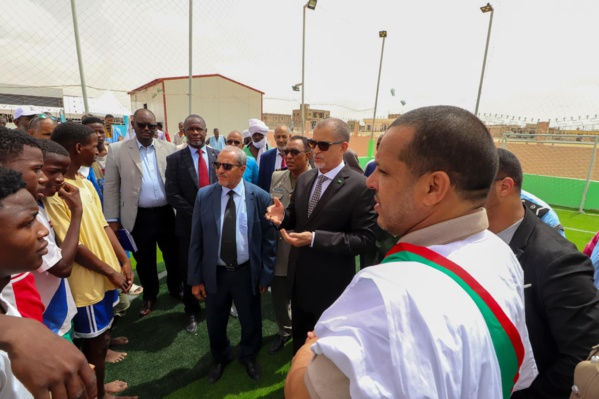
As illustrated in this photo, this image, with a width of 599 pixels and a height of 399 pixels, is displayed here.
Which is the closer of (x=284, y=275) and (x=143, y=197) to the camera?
(x=284, y=275)

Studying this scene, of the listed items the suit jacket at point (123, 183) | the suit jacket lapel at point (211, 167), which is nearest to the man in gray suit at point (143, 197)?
the suit jacket at point (123, 183)

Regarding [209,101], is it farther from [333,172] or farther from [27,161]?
[27,161]

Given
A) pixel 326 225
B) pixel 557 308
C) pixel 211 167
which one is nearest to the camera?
pixel 557 308

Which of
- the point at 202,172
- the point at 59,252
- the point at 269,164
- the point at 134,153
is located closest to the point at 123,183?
the point at 134,153

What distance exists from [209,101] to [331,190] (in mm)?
27921

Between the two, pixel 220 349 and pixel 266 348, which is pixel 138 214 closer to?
pixel 220 349

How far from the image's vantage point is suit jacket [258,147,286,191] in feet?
16.1

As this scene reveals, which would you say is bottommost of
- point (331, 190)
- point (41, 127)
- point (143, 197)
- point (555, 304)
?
point (143, 197)

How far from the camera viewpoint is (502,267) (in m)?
0.94

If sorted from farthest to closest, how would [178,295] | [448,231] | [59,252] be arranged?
[178,295]
[59,252]
[448,231]

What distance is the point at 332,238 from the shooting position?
252 centimetres

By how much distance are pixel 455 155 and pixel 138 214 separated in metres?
3.98

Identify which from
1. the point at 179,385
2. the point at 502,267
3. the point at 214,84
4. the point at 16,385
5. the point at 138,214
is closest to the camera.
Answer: the point at 16,385

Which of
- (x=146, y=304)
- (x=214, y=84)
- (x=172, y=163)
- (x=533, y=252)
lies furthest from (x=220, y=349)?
(x=214, y=84)
